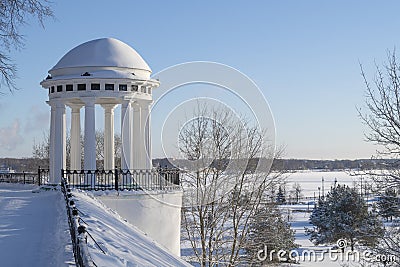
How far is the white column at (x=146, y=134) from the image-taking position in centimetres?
2128

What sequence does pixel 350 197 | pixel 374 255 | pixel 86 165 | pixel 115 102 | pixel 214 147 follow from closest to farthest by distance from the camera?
pixel 374 255 → pixel 86 165 → pixel 115 102 → pixel 214 147 → pixel 350 197

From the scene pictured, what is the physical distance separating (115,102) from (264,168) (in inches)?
344

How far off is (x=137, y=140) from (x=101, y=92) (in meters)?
2.99

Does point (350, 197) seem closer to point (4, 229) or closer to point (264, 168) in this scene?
point (264, 168)

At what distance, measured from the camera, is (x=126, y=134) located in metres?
20.3

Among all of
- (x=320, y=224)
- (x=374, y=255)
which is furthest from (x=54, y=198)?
A: (x=320, y=224)

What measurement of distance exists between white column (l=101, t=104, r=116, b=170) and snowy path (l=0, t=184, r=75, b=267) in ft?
24.6

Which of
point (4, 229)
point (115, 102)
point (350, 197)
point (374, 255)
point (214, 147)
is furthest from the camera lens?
point (350, 197)

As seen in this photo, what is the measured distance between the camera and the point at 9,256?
813 centimetres

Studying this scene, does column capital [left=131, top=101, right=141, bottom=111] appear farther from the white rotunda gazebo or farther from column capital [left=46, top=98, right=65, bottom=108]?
column capital [left=46, top=98, right=65, bottom=108]

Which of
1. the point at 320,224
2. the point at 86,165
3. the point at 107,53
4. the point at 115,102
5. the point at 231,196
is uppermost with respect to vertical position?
the point at 107,53

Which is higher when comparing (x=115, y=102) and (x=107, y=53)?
(x=107, y=53)

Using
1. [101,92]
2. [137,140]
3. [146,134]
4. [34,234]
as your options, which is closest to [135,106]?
[146,134]

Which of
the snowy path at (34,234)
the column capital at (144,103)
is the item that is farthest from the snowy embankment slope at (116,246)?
the column capital at (144,103)
